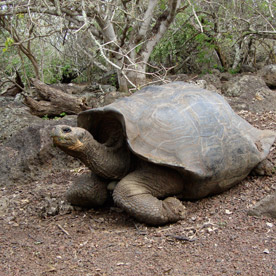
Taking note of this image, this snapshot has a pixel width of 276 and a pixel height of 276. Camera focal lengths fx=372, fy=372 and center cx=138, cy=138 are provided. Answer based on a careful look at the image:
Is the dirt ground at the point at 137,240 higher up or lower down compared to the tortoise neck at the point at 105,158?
lower down

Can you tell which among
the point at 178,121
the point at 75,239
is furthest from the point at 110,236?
the point at 178,121

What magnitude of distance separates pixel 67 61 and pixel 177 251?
23.9 ft

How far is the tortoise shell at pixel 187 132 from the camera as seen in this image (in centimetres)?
285

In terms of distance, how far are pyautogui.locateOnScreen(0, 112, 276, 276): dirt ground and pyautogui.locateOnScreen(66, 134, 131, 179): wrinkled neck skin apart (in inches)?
16.2

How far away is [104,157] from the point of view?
9.70 ft

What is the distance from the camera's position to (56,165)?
4.29 m

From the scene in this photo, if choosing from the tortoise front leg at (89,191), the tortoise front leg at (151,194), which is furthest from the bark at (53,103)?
the tortoise front leg at (151,194)

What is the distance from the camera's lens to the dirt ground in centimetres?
213

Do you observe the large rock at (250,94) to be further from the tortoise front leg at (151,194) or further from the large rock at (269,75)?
the tortoise front leg at (151,194)

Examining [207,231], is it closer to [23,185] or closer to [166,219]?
[166,219]

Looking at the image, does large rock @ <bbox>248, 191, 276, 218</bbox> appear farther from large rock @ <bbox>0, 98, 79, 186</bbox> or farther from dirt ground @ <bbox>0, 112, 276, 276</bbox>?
large rock @ <bbox>0, 98, 79, 186</bbox>

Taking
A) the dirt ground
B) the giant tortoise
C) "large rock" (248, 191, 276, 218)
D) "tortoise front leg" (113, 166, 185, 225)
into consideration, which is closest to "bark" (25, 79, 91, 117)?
the dirt ground

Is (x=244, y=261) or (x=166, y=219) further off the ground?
(x=244, y=261)

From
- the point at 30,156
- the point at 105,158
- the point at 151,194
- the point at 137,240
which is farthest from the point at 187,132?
the point at 30,156
